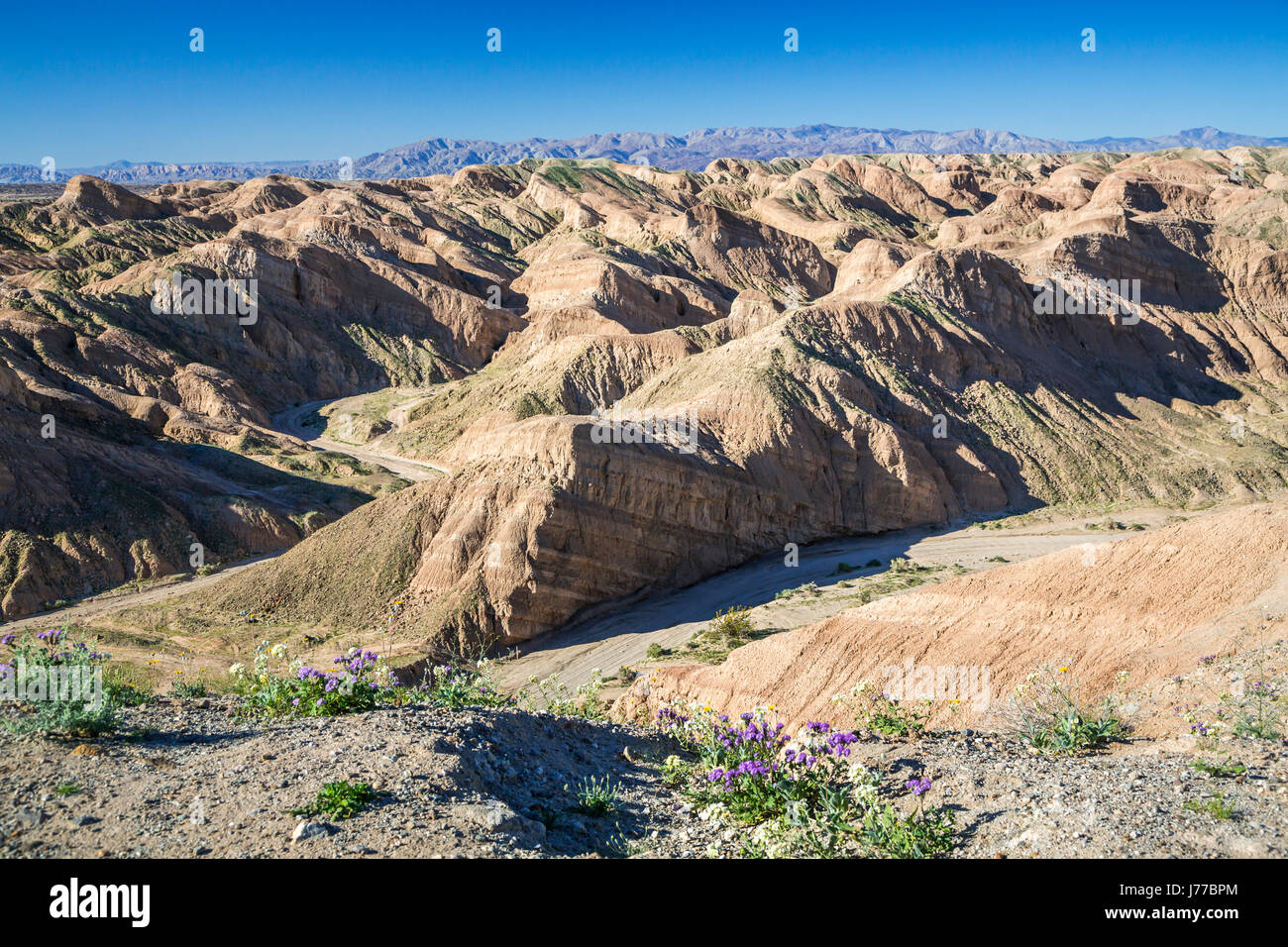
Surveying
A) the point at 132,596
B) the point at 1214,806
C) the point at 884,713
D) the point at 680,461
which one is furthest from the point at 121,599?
the point at 1214,806

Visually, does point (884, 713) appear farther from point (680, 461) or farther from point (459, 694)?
point (680, 461)

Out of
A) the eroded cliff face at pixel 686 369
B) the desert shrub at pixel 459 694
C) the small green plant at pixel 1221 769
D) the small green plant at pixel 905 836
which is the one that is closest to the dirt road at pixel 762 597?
the eroded cliff face at pixel 686 369

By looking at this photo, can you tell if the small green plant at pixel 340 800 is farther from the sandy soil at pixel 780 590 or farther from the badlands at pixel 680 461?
the sandy soil at pixel 780 590

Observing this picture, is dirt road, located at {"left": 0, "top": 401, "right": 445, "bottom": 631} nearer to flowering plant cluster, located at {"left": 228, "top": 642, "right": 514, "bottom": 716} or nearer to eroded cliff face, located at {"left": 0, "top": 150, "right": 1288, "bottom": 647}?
eroded cliff face, located at {"left": 0, "top": 150, "right": 1288, "bottom": 647}

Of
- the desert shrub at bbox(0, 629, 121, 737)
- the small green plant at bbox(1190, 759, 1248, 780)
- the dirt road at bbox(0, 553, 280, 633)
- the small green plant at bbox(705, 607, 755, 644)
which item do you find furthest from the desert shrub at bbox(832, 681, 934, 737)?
the dirt road at bbox(0, 553, 280, 633)

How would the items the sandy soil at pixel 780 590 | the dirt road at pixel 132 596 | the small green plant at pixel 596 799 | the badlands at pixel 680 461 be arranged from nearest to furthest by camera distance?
the small green plant at pixel 596 799
the badlands at pixel 680 461
the sandy soil at pixel 780 590
the dirt road at pixel 132 596

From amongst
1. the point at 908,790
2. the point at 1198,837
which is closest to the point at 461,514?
the point at 908,790
